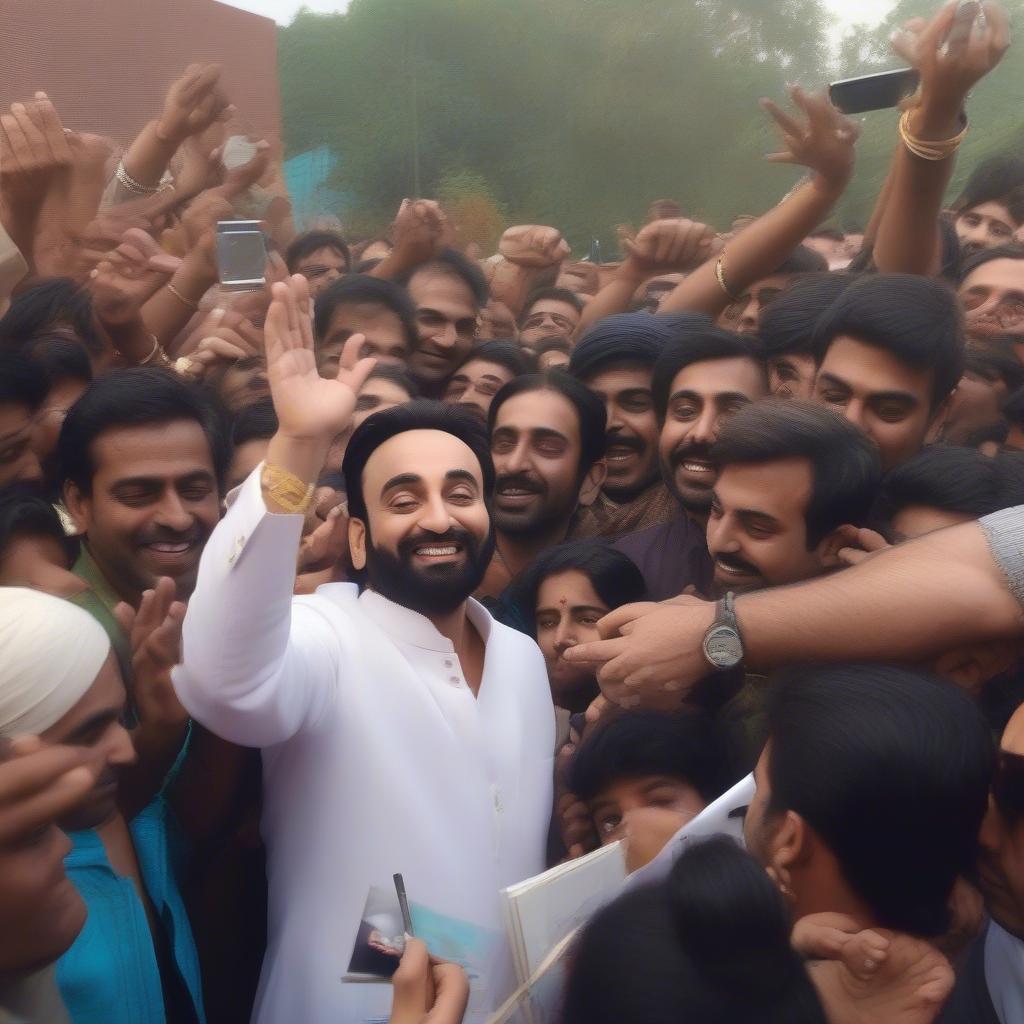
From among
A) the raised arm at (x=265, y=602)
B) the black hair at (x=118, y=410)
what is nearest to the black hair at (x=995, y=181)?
the black hair at (x=118, y=410)

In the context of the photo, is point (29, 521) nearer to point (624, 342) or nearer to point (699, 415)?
point (699, 415)

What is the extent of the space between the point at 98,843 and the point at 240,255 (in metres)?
1.73

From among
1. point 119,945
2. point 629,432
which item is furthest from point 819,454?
point 119,945

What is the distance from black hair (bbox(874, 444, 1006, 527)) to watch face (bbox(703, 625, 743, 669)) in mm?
500

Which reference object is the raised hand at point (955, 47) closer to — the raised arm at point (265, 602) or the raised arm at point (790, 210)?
the raised arm at point (790, 210)

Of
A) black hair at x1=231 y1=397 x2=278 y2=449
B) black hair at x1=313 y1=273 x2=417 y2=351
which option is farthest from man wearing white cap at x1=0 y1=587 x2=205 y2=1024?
black hair at x1=313 y1=273 x2=417 y2=351

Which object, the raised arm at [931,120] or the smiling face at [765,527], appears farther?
the raised arm at [931,120]

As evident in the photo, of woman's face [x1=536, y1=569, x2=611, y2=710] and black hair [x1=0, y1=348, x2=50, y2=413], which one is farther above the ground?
black hair [x1=0, y1=348, x2=50, y2=413]

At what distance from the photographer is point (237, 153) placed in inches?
198

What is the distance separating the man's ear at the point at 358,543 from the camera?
2307mm

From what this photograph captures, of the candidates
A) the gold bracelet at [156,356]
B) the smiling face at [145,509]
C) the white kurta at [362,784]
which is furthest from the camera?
the gold bracelet at [156,356]

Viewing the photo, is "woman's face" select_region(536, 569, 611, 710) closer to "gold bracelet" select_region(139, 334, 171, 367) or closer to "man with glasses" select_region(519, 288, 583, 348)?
"gold bracelet" select_region(139, 334, 171, 367)

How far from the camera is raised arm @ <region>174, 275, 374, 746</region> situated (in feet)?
5.74

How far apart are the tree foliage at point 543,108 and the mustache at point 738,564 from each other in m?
4.43
